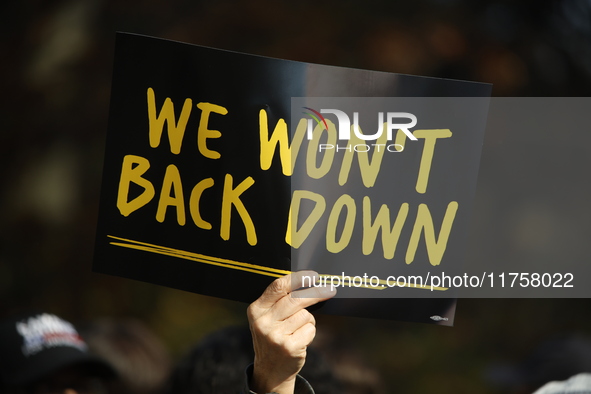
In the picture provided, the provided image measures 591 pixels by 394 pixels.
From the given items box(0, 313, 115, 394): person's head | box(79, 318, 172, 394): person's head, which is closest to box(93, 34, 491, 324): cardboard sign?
box(0, 313, 115, 394): person's head

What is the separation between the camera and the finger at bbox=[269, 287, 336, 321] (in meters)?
1.37

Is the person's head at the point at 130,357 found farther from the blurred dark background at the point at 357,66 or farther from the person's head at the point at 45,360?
the blurred dark background at the point at 357,66

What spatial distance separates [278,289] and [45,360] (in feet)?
1.84

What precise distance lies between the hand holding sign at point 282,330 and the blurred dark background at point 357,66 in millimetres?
2496

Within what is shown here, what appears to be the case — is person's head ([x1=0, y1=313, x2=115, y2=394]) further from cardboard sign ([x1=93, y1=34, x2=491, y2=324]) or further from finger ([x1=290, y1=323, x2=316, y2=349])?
finger ([x1=290, y1=323, x2=316, y2=349])

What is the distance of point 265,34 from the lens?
3.94 m

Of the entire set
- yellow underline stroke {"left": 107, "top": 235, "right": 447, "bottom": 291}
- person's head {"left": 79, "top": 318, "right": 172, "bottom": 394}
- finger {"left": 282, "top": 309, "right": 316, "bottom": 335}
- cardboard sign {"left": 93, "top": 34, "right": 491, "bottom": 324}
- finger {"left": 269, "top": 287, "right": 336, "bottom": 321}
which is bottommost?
person's head {"left": 79, "top": 318, "right": 172, "bottom": 394}

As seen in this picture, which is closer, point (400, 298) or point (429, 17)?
point (400, 298)

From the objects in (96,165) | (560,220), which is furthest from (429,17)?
(96,165)

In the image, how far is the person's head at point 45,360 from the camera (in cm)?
160

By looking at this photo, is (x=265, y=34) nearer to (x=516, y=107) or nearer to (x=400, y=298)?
(x=516, y=107)

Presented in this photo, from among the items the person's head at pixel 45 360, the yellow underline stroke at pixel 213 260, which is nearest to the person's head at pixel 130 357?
the person's head at pixel 45 360

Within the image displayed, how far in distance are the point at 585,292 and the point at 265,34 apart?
1989 mm

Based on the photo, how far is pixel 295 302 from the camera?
1370 mm
